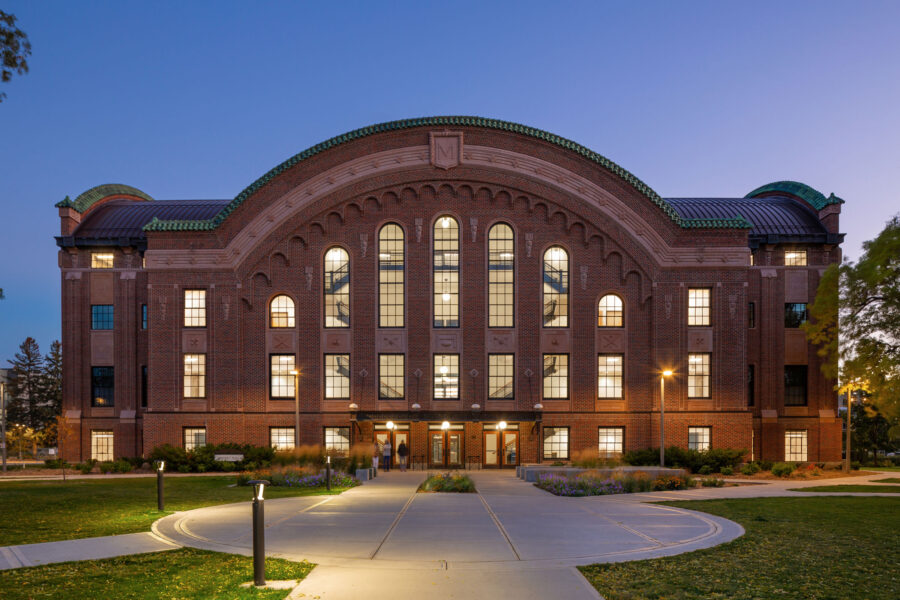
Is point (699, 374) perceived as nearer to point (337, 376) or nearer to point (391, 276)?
point (391, 276)

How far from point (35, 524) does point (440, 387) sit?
894 inches

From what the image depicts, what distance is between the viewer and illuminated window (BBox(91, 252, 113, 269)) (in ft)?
130

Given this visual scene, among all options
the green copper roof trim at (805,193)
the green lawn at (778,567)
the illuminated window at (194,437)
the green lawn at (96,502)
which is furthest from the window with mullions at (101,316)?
the green copper roof trim at (805,193)

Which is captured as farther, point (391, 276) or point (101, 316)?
point (101, 316)

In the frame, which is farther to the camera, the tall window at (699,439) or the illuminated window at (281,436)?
the illuminated window at (281,436)

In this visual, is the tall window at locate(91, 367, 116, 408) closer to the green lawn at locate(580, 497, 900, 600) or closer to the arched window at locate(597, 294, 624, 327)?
the arched window at locate(597, 294, 624, 327)

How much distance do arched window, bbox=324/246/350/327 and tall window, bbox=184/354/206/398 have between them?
7522mm

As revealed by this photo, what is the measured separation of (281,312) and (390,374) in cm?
732

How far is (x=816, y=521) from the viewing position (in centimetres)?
1650

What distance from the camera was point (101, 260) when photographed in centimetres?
3978

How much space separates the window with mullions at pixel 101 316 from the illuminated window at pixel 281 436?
1280cm

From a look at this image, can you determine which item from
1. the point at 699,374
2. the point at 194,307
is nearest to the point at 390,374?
the point at 194,307

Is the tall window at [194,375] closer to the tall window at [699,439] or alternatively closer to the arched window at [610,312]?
the arched window at [610,312]

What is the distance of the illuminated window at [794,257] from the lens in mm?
39219
